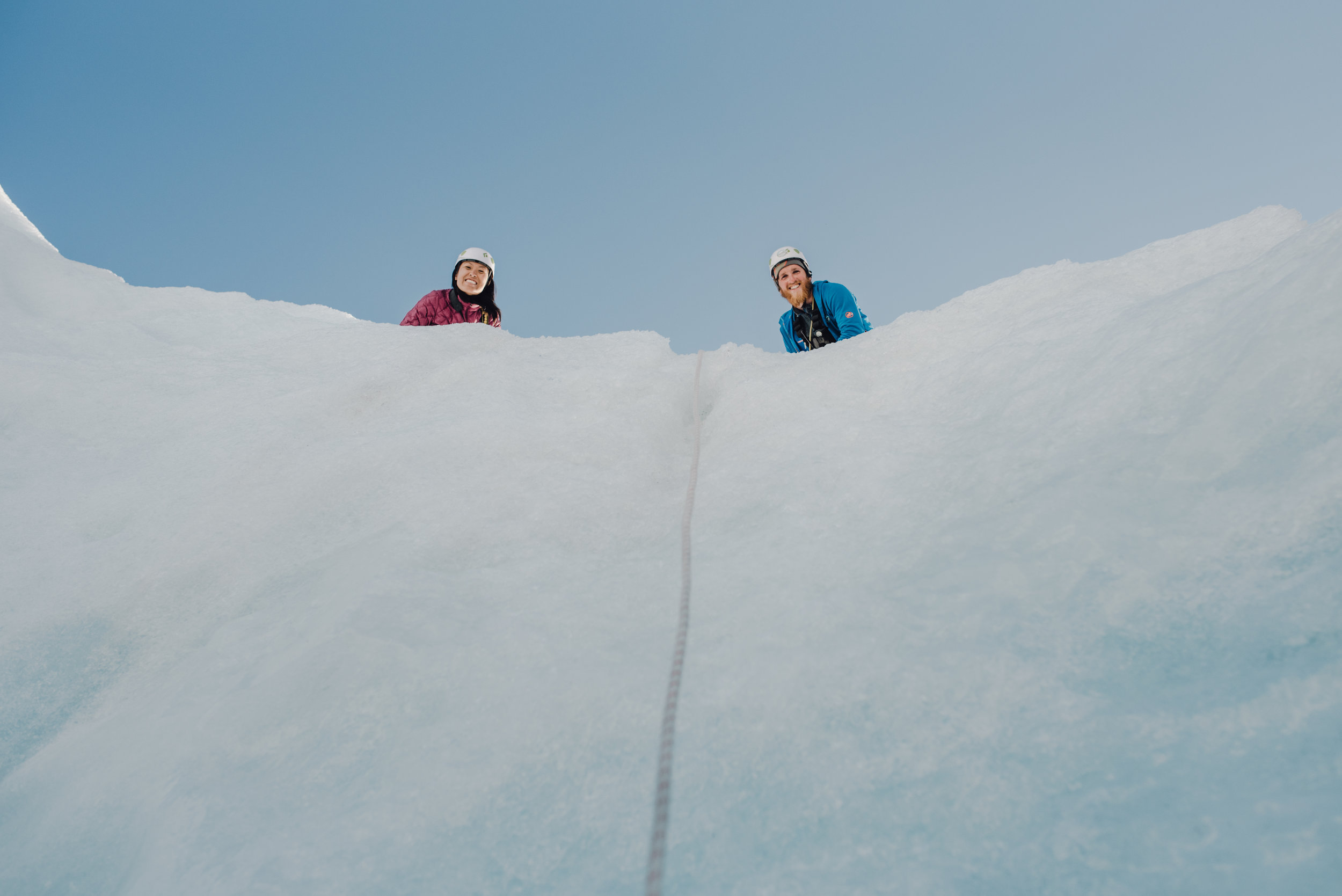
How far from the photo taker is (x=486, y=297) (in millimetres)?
5324

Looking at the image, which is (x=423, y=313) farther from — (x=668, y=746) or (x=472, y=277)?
(x=668, y=746)

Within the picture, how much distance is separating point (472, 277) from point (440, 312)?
15.9 inches

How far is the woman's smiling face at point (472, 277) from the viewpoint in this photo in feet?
17.0

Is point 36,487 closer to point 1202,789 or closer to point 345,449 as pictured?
point 345,449

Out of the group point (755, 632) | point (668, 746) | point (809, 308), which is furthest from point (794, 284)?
point (668, 746)

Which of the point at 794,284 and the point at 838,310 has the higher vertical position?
the point at 794,284

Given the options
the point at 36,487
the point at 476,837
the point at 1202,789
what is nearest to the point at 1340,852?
the point at 1202,789

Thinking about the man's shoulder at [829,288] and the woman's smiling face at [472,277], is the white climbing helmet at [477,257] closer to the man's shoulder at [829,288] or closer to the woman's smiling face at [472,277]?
the woman's smiling face at [472,277]

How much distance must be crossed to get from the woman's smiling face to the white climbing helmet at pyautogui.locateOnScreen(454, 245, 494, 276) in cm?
2

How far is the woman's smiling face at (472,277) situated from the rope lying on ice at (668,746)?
418 cm

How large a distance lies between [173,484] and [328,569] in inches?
33.5

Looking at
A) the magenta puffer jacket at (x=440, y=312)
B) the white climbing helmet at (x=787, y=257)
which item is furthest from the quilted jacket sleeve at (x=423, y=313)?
the white climbing helmet at (x=787, y=257)

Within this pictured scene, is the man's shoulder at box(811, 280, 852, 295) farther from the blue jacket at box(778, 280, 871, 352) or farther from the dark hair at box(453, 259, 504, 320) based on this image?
the dark hair at box(453, 259, 504, 320)

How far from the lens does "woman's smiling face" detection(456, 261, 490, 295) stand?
5195mm
